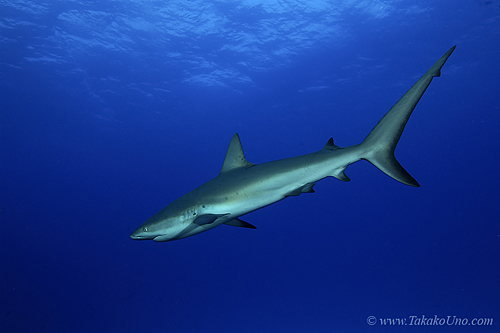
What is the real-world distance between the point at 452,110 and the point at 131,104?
167ft

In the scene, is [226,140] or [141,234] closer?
[141,234]

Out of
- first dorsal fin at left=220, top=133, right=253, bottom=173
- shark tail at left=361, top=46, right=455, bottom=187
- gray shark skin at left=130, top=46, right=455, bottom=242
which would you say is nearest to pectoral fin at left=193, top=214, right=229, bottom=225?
gray shark skin at left=130, top=46, right=455, bottom=242

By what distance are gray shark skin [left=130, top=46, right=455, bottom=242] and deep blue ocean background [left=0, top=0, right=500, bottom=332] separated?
56.1ft

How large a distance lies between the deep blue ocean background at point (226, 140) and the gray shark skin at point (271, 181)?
56.1ft

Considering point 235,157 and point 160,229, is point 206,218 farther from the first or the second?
point 235,157

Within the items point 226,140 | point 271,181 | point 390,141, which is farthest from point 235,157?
point 226,140

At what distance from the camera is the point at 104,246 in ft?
234

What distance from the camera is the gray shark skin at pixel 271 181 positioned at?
11.5ft

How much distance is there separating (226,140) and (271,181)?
4932cm

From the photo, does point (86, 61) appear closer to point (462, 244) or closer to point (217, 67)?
point (217, 67)

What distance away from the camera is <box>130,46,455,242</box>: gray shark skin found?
11.5ft

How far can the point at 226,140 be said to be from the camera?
2071 inches

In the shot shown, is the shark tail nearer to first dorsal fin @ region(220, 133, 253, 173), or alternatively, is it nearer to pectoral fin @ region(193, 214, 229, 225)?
first dorsal fin @ region(220, 133, 253, 173)

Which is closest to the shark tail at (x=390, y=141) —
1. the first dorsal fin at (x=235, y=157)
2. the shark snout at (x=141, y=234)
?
the first dorsal fin at (x=235, y=157)
